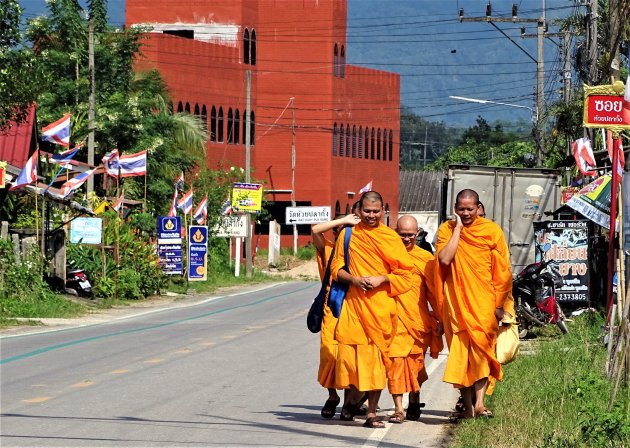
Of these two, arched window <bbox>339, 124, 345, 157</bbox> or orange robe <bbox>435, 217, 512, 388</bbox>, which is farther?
arched window <bbox>339, 124, 345, 157</bbox>

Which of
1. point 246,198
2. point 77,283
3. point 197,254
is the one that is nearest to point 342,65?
point 246,198

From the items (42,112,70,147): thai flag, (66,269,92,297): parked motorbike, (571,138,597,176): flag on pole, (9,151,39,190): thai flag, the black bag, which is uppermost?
(42,112,70,147): thai flag

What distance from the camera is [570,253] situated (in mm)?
22594

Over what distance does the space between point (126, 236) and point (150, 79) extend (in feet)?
58.3

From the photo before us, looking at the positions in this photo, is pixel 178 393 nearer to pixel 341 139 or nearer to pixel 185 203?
pixel 185 203

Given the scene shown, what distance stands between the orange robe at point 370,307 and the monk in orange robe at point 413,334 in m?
0.14

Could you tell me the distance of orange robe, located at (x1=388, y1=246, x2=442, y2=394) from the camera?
36.4ft

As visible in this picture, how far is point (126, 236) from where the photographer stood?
33531 mm

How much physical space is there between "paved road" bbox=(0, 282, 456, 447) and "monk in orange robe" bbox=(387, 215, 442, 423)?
0.28 m

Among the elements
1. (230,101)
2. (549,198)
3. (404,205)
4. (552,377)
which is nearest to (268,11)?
(230,101)

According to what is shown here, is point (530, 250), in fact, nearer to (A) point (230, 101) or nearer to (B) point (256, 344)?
(B) point (256, 344)

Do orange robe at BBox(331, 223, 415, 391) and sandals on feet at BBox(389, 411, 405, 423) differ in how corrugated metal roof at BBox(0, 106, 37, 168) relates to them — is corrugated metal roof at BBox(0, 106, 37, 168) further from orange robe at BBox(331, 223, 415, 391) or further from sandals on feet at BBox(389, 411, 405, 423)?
sandals on feet at BBox(389, 411, 405, 423)

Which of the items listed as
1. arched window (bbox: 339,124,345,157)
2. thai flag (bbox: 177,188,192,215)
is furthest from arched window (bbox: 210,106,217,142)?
thai flag (bbox: 177,188,192,215)

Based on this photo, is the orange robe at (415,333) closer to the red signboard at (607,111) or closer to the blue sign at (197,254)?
the red signboard at (607,111)
